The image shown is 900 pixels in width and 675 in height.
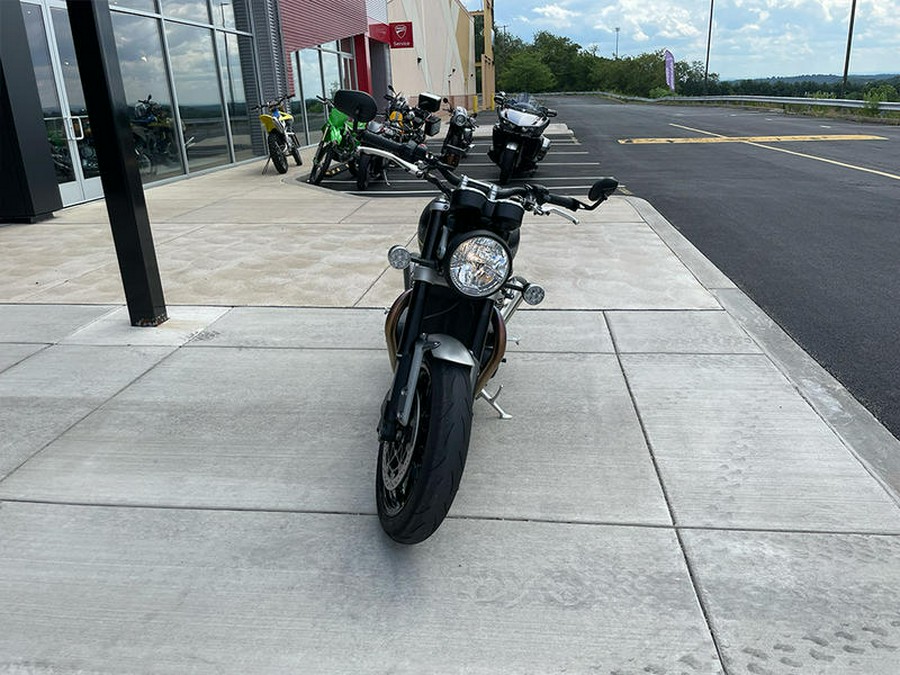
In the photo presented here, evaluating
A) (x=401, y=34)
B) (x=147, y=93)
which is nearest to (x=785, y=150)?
(x=147, y=93)

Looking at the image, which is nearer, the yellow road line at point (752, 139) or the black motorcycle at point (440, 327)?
the black motorcycle at point (440, 327)

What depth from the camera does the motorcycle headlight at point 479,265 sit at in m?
2.47

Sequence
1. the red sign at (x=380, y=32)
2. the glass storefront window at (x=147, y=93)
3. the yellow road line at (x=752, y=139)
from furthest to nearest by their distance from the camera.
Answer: the red sign at (x=380, y=32), the yellow road line at (x=752, y=139), the glass storefront window at (x=147, y=93)

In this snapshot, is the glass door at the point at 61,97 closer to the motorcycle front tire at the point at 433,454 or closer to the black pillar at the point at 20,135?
the black pillar at the point at 20,135

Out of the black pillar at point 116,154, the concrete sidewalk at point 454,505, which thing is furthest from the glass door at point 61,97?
the concrete sidewalk at point 454,505

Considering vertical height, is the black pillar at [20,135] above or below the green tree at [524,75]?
below

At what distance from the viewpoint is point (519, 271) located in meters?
6.15

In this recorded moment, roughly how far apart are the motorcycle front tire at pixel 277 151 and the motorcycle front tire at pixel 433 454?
11.3 meters

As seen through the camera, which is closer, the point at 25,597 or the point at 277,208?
the point at 25,597

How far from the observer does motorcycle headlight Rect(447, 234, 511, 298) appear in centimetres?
247

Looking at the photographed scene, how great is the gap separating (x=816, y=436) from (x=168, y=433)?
3.17 m

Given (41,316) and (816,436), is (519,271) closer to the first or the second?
(816,436)

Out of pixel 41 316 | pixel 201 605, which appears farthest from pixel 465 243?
pixel 41 316

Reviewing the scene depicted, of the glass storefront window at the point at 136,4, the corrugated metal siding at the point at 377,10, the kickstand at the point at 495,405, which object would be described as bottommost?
the kickstand at the point at 495,405
